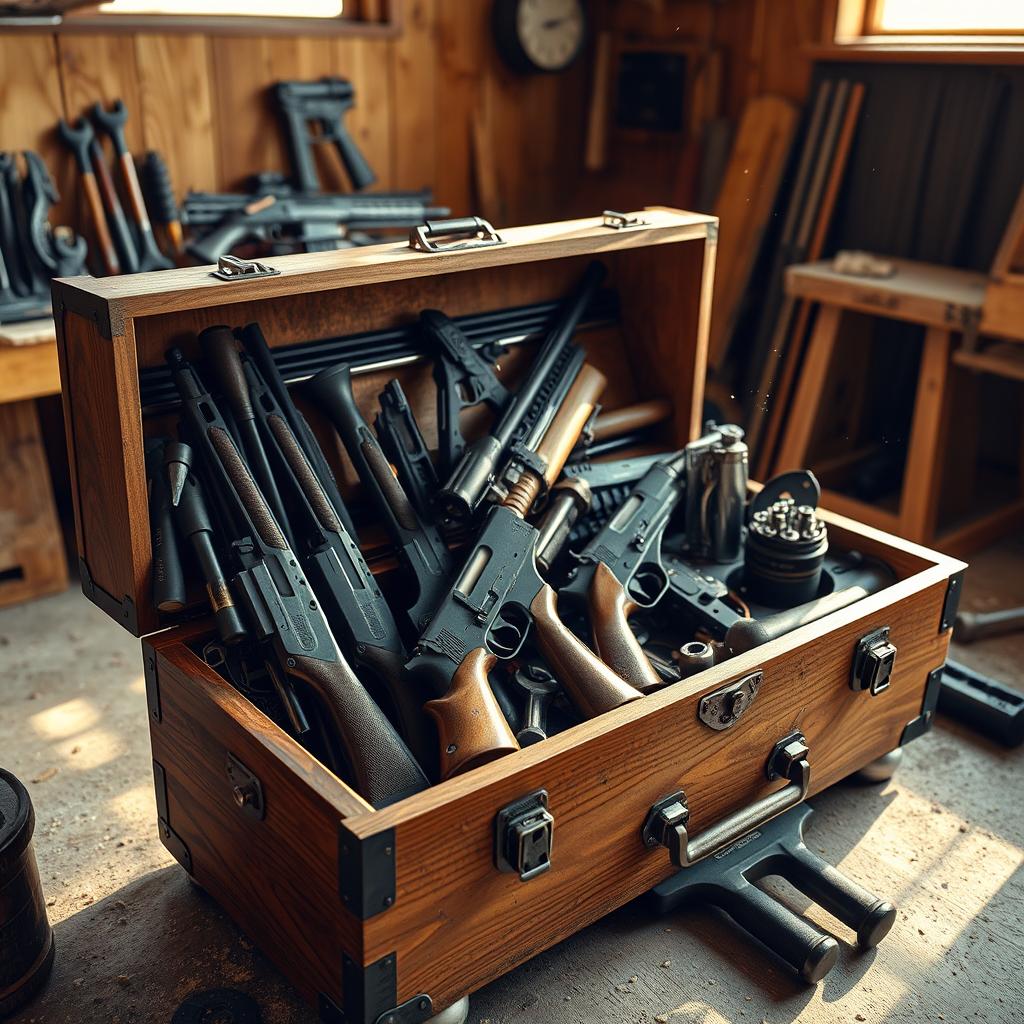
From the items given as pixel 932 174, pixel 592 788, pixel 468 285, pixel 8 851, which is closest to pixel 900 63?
pixel 932 174

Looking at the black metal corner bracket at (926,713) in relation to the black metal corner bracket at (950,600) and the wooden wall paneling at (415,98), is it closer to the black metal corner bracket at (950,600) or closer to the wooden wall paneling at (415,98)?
the black metal corner bracket at (950,600)

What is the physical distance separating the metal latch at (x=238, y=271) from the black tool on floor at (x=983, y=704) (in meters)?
1.52

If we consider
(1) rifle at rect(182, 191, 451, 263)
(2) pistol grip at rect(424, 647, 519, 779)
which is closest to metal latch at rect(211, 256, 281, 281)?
(2) pistol grip at rect(424, 647, 519, 779)

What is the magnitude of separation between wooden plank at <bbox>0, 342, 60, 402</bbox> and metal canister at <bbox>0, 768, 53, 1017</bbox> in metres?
1.18

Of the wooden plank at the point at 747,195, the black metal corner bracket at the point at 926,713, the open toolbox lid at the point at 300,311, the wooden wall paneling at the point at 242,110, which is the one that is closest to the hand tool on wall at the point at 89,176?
the wooden wall paneling at the point at 242,110

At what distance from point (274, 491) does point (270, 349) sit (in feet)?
0.87

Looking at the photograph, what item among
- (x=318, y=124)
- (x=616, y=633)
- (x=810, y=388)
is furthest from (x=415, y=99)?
(x=616, y=633)

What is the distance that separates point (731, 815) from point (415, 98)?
2.59 metres

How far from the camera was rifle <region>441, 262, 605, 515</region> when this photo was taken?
1689 millimetres

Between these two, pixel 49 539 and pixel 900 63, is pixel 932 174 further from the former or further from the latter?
pixel 49 539

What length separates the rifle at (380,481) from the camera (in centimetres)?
166

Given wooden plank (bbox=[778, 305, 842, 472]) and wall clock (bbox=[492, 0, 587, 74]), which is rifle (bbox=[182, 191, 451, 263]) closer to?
wall clock (bbox=[492, 0, 587, 74])

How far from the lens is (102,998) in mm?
1489

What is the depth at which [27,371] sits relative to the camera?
241cm
